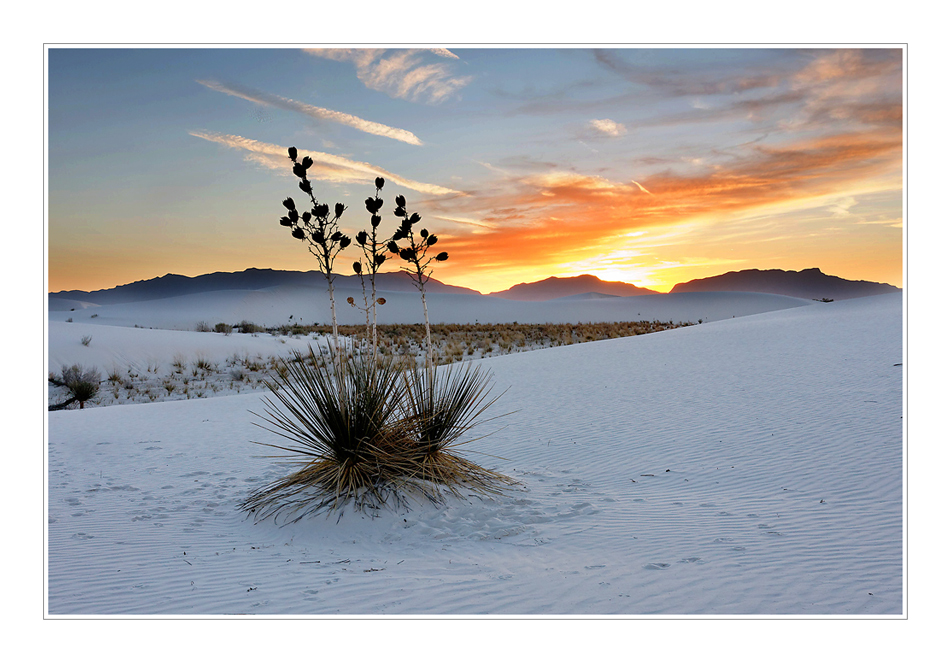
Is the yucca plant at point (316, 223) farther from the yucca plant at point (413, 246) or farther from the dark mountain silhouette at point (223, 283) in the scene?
the dark mountain silhouette at point (223, 283)

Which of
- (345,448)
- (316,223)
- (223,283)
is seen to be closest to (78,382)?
(316,223)

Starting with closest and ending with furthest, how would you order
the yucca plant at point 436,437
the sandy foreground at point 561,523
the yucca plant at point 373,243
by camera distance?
the sandy foreground at point 561,523
the yucca plant at point 436,437
the yucca plant at point 373,243

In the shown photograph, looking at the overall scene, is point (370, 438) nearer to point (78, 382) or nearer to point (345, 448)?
point (345, 448)

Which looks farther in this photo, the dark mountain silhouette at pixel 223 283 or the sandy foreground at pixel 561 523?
the dark mountain silhouette at pixel 223 283

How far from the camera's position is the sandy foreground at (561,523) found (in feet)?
13.1

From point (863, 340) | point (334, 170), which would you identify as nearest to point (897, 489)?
point (334, 170)

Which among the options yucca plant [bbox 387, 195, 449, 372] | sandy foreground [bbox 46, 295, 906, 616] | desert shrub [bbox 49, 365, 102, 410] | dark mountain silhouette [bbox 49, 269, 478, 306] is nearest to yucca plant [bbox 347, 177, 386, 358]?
yucca plant [bbox 387, 195, 449, 372]

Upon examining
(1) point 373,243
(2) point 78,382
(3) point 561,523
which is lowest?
(3) point 561,523

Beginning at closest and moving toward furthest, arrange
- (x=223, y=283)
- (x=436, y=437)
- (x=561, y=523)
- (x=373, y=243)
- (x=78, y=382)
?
(x=561, y=523) < (x=436, y=437) < (x=373, y=243) < (x=78, y=382) < (x=223, y=283)

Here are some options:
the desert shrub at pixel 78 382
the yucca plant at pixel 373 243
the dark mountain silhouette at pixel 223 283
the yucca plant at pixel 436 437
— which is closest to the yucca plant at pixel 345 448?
the yucca plant at pixel 436 437

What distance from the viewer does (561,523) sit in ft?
18.3

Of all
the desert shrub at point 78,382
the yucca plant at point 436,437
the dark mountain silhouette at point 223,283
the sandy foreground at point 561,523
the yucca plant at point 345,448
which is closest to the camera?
the sandy foreground at point 561,523

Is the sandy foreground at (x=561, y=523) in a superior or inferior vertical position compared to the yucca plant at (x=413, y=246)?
inferior
